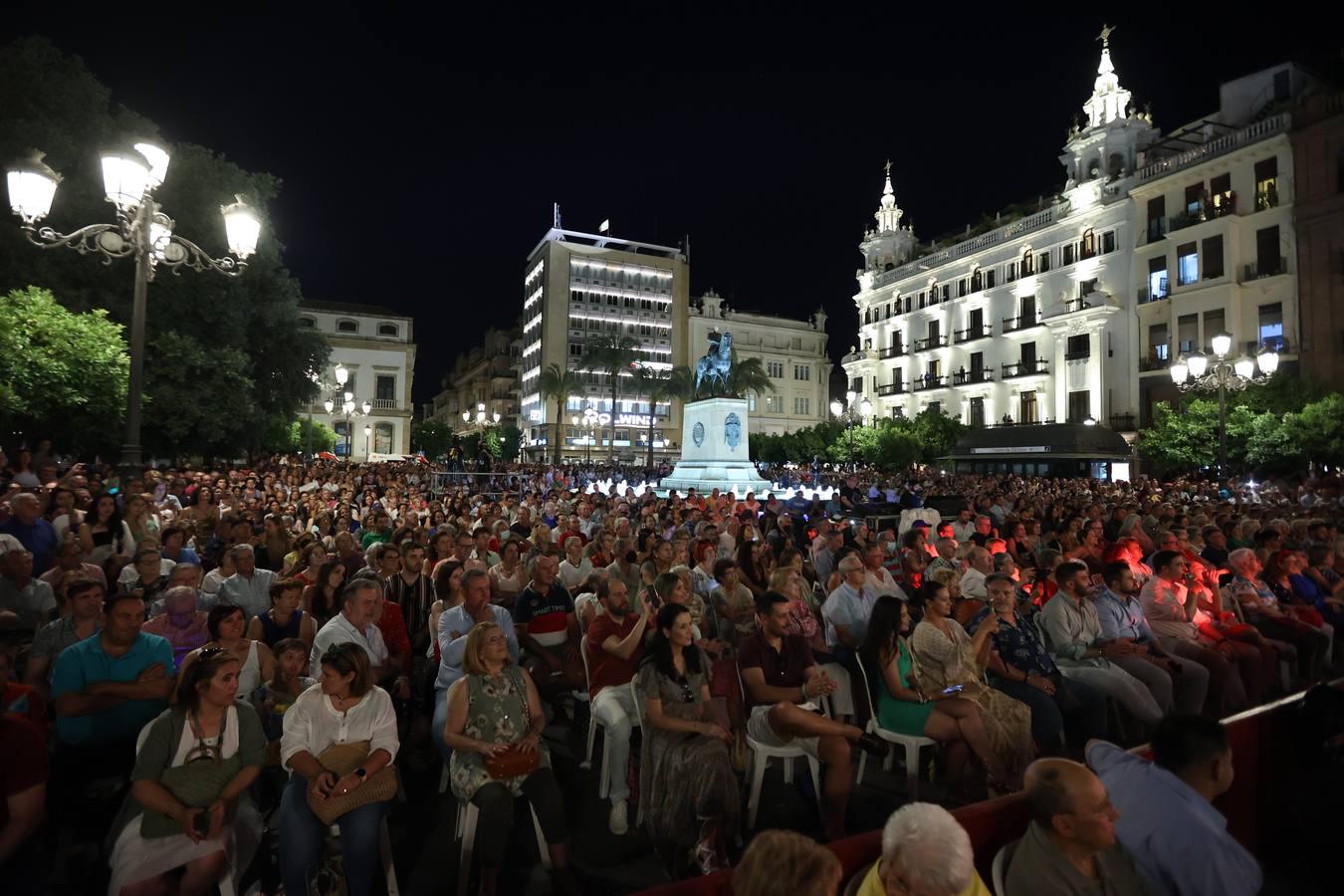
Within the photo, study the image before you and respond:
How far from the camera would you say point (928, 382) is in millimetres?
49656

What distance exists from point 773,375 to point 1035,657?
237 feet

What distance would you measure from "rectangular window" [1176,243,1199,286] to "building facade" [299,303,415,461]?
57956mm

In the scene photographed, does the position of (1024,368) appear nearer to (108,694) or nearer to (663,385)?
(663,385)

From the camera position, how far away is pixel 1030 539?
1012cm

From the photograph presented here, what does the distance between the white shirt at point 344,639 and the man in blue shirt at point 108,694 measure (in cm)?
84

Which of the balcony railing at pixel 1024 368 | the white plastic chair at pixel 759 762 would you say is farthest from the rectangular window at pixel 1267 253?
the white plastic chair at pixel 759 762

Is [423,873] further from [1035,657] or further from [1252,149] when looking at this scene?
[1252,149]

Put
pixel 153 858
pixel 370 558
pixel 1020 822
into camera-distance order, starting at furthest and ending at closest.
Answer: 1. pixel 370 558
2. pixel 153 858
3. pixel 1020 822

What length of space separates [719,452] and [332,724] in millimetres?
23061

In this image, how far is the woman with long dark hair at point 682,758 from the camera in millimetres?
3711

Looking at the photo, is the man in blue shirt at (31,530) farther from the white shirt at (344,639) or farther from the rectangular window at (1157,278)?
the rectangular window at (1157,278)

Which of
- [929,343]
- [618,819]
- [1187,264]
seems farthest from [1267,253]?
→ [618,819]

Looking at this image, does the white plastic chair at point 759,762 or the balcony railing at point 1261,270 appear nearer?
the white plastic chair at point 759,762

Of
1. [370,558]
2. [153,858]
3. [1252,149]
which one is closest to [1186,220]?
[1252,149]
